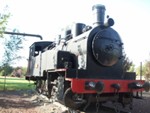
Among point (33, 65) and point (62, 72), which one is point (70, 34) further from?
point (33, 65)

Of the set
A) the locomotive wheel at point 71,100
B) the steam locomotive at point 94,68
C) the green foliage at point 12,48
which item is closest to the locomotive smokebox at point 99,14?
the steam locomotive at point 94,68

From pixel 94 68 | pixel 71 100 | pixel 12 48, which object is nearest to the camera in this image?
pixel 71 100

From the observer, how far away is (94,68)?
8766 millimetres

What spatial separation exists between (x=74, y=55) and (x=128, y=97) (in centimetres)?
255

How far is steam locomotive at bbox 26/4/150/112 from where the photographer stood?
8164 millimetres

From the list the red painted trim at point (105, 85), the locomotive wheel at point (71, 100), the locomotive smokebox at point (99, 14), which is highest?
the locomotive smokebox at point (99, 14)

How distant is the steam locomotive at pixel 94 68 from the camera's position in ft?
26.8

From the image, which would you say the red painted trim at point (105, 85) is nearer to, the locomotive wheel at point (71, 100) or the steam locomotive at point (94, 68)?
the steam locomotive at point (94, 68)

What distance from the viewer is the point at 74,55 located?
9.50 meters

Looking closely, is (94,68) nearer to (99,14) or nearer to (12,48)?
(99,14)

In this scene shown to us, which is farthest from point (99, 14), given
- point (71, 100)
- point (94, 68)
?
point (71, 100)

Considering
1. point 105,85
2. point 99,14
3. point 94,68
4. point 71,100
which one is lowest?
point 71,100

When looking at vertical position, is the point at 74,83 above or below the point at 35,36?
below

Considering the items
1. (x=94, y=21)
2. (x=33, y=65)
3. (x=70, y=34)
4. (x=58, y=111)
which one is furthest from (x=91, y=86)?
(x=33, y=65)
